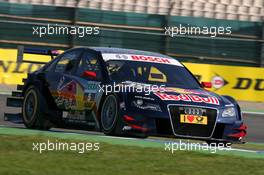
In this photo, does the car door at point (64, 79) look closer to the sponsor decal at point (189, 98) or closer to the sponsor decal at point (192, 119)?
the sponsor decal at point (189, 98)

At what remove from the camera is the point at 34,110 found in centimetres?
1085

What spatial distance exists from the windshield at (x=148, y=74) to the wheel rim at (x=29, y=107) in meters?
1.45

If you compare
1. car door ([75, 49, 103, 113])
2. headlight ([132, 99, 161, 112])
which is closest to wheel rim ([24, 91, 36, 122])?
car door ([75, 49, 103, 113])

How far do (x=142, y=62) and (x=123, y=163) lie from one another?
3475mm

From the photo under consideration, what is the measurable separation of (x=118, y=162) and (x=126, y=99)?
7.15 ft

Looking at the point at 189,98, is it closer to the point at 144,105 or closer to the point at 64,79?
the point at 144,105

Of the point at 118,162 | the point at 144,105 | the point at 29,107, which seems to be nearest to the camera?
the point at 118,162

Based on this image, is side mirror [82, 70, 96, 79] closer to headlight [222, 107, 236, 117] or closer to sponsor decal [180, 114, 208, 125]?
sponsor decal [180, 114, 208, 125]

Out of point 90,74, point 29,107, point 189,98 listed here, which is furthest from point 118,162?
point 29,107

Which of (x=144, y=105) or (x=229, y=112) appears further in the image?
(x=229, y=112)

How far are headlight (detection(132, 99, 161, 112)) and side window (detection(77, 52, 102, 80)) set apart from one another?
3.46 ft

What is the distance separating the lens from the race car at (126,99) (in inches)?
367

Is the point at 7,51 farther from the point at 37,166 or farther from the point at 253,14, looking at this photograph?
the point at 37,166

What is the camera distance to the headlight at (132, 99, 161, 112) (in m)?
9.30
